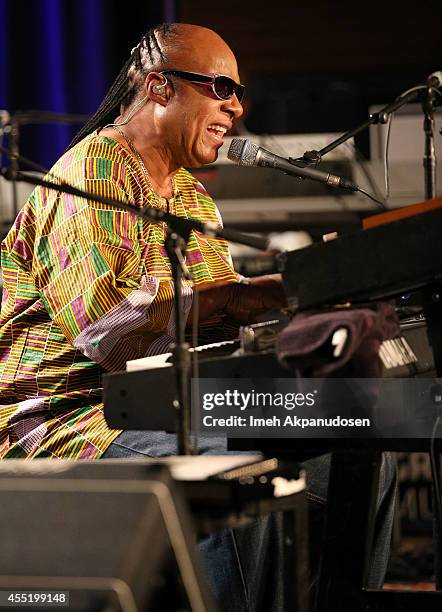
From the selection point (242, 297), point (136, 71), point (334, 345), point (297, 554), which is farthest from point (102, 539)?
point (136, 71)

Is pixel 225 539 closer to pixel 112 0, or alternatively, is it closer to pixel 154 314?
pixel 154 314

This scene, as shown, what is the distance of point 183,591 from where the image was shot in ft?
3.91

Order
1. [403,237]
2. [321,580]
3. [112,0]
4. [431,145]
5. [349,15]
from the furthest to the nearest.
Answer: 1. [349,15]
2. [112,0]
3. [431,145]
4. [321,580]
5. [403,237]

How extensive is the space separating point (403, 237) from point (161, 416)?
1.60 ft

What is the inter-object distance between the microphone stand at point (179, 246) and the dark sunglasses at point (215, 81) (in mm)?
668

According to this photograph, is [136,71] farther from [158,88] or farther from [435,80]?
[435,80]

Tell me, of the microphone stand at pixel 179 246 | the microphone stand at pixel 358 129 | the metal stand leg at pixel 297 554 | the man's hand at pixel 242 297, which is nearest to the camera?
the metal stand leg at pixel 297 554

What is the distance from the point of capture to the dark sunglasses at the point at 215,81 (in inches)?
88.2

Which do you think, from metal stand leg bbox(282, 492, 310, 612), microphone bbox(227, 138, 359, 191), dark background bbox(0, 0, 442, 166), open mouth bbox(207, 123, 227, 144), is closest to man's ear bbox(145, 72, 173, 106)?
open mouth bbox(207, 123, 227, 144)

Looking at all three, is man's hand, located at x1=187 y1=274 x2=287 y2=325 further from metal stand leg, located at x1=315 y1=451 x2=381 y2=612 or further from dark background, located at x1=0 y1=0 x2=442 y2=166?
dark background, located at x1=0 y1=0 x2=442 y2=166

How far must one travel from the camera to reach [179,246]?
1.61 meters

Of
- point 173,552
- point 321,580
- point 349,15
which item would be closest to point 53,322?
point 321,580

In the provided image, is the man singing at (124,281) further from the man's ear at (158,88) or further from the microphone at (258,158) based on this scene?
the microphone at (258,158)

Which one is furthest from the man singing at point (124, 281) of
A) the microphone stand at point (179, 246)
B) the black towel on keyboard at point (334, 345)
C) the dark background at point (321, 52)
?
the dark background at point (321, 52)
